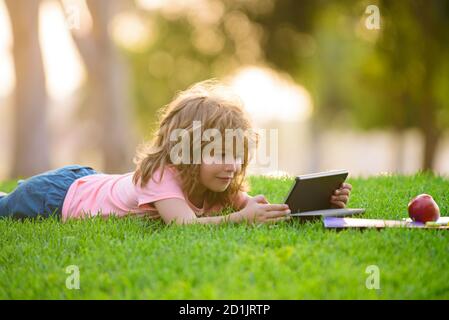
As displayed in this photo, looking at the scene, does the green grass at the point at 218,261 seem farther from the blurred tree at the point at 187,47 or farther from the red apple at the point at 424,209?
the blurred tree at the point at 187,47

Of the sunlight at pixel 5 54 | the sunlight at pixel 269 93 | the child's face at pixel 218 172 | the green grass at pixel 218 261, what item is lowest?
the green grass at pixel 218 261

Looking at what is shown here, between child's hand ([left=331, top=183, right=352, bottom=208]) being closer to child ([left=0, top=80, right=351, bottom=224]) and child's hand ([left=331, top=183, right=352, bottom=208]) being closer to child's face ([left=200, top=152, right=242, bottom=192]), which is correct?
child ([left=0, top=80, right=351, bottom=224])

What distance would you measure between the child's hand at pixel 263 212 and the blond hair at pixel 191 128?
0.43 metres

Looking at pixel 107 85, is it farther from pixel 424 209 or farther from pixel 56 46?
pixel 424 209

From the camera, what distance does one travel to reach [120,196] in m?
5.33

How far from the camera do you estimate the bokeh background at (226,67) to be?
16656 mm

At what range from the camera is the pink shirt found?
4898 mm

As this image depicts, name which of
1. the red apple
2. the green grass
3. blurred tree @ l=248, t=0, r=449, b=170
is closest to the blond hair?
the green grass

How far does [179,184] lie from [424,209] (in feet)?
5.53

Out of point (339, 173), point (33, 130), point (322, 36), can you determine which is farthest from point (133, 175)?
point (322, 36)

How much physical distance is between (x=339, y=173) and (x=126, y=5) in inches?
899

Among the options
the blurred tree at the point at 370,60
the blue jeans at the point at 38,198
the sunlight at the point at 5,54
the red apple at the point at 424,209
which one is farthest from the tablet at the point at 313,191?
the blurred tree at the point at 370,60

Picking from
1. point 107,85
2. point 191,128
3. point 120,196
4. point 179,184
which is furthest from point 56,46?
point 179,184

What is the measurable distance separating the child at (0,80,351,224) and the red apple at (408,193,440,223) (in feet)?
1.92
